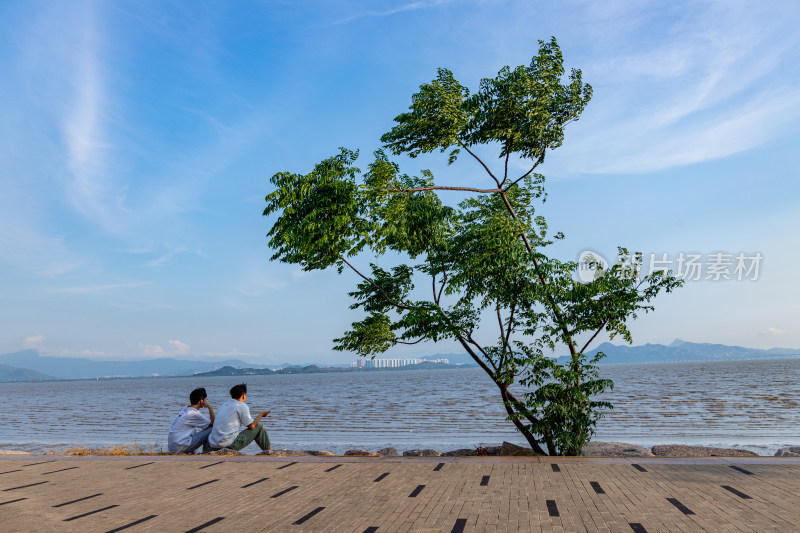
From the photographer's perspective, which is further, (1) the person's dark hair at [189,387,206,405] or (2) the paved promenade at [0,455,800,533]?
(1) the person's dark hair at [189,387,206,405]

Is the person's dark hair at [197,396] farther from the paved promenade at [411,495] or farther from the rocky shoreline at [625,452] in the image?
the paved promenade at [411,495]

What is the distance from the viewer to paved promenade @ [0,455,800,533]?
602cm

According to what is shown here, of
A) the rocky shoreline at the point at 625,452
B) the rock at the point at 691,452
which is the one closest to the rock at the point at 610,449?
the rocky shoreline at the point at 625,452

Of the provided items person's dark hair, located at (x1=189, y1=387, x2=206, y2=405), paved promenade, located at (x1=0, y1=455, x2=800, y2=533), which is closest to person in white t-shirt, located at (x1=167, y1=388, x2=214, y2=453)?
person's dark hair, located at (x1=189, y1=387, x2=206, y2=405)

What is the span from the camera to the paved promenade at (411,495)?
6023 millimetres

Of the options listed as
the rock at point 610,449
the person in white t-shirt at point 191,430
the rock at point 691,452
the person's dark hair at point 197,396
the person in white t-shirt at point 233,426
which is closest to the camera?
the person in white t-shirt at point 233,426

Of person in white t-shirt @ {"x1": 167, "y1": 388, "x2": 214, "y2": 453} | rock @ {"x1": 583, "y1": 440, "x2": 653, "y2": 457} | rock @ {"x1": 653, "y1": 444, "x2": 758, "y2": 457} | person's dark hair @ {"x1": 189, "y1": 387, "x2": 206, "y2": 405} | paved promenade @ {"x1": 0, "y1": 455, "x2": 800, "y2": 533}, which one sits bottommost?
rock @ {"x1": 583, "y1": 440, "x2": 653, "y2": 457}

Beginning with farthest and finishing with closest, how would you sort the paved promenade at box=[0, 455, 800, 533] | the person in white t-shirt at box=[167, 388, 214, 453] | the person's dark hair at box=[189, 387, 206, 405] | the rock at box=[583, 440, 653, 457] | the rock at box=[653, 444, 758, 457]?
the rock at box=[583, 440, 653, 457]
the person in white t-shirt at box=[167, 388, 214, 453]
the person's dark hair at box=[189, 387, 206, 405]
the rock at box=[653, 444, 758, 457]
the paved promenade at box=[0, 455, 800, 533]

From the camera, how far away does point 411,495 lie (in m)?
7.27

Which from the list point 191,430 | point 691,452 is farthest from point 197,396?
point 691,452

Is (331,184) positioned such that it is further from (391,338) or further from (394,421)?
(394,421)

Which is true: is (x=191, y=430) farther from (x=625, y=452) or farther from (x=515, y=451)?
(x=625, y=452)

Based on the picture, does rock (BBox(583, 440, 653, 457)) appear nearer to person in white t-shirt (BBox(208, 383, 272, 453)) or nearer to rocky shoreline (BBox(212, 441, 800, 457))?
rocky shoreline (BBox(212, 441, 800, 457))

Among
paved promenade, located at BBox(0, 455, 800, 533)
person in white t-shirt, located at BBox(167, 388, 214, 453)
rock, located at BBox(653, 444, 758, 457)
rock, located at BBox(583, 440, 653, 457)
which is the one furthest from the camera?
rock, located at BBox(583, 440, 653, 457)
